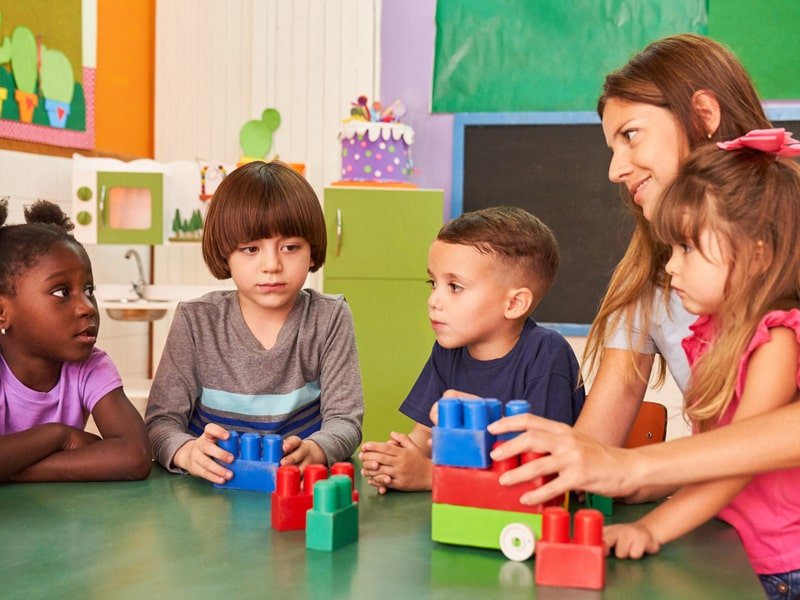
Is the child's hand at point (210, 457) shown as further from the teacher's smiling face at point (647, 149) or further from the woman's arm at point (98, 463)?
the teacher's smiling face at point (647, 149)

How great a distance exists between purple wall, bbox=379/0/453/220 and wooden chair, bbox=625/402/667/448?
2873mm

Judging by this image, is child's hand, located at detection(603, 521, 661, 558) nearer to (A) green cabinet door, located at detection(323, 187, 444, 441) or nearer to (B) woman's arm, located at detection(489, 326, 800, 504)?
(B) woman's arm, located at detection(489, 326, 800, 504)

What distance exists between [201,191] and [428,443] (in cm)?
254

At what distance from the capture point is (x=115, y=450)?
1.37 meters

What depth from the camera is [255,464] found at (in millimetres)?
1294

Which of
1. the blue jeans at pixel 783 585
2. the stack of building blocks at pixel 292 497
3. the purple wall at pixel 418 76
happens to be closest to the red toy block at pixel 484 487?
the stack of building blocks at pixel 292 497

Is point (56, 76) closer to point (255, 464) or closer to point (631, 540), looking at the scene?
point (255, 464)

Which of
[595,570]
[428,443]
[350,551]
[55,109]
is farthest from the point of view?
[55,109]

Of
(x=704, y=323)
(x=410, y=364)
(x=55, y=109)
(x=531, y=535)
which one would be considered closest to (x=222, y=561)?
(x=531, y=535)

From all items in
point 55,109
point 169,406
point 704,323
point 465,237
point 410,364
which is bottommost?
point 410,364

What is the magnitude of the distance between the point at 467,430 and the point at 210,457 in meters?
0.49

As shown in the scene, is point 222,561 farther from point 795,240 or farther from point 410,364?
point 410,364

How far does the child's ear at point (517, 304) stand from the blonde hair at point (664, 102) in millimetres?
163

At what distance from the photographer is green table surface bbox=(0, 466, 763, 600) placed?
2.90 ft
